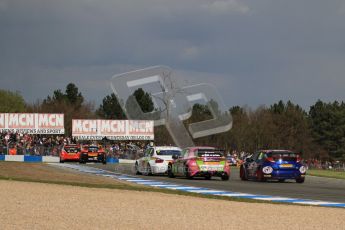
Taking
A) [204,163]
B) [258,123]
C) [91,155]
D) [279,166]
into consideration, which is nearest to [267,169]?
[279,166]

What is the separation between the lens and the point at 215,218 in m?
11.7

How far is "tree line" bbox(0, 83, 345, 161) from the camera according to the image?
95.3 meters

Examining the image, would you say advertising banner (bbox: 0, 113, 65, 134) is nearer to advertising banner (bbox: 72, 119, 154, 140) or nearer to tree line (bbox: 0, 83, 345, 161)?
advertising banner (bbox: 72, 119, 154, 140)

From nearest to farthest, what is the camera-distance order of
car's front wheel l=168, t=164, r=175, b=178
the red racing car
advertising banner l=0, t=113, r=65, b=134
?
1. car's front wheel l=168, t=164, r=175, b=178
2. the red racing car
3. advertising banner l=0, t=113, r=65, b=134

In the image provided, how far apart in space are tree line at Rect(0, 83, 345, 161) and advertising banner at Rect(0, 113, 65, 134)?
1285 inches

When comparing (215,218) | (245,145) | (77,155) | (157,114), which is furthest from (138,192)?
(245,145)

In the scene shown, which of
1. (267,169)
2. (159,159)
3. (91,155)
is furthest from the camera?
(91,155)

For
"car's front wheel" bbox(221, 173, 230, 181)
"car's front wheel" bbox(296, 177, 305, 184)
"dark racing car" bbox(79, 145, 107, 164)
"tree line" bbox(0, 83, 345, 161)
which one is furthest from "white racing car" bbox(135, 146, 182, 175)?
"tree line" bbox(0, 83, 345, 161)

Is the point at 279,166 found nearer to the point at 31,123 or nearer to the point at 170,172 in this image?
the point at 170,172

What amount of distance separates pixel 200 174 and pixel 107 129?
40.4m

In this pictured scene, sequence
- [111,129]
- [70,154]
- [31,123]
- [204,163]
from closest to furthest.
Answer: [204,163]
[70,154]
[31,123]
[111,129]

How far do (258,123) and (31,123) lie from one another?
45626mm

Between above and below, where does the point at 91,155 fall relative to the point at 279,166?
above

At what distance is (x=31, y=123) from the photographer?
199ft
